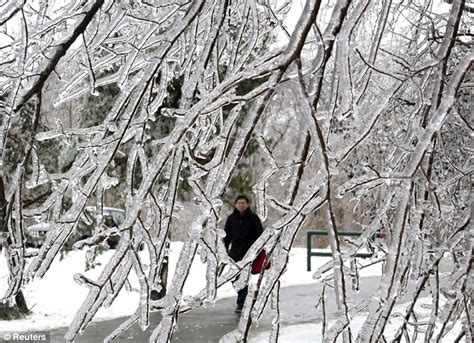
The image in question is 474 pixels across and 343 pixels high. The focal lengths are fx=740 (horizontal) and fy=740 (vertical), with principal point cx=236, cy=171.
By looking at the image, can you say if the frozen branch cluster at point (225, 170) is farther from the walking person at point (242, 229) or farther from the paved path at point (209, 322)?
the walking person at point (242, 229)

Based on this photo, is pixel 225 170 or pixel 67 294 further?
pixel 67 294

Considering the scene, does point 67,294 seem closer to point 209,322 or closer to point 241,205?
point 209,322

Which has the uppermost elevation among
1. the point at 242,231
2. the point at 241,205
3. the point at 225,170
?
the point at 225,170

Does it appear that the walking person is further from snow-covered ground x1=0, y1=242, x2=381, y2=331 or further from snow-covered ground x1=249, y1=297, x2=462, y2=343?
snow-covered ground x1=249, y1=297, x2=462, y2=343

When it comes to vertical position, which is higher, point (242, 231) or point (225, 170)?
point (225, 170)

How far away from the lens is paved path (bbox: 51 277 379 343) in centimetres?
845

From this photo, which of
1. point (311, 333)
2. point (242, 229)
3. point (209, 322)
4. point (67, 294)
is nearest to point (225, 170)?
point (311, 333)

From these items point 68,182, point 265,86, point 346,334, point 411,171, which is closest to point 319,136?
point 265,86

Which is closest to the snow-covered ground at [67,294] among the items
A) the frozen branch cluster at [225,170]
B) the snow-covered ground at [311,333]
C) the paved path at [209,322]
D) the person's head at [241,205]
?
the paved path at [209,322]

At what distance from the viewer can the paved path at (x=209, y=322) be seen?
8.45 meters

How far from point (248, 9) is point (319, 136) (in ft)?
4.89

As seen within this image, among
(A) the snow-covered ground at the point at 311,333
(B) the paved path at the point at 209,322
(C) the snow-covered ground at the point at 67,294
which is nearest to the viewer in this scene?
(A) the snow-covered ground at the point at 311,333

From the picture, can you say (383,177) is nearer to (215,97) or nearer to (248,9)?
(215,97)

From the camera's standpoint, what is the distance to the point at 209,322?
945 centimetres
